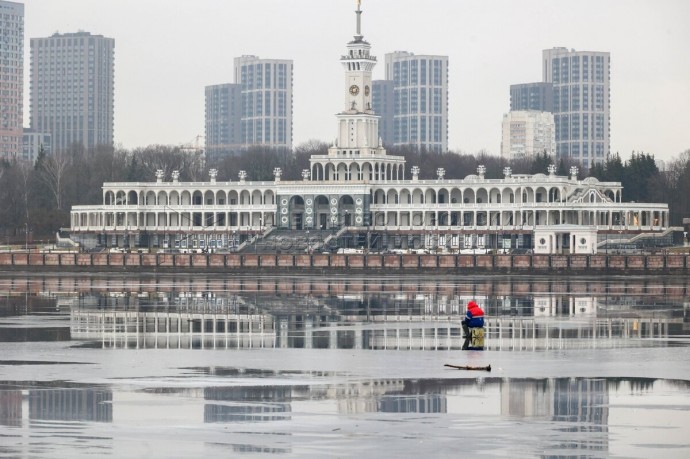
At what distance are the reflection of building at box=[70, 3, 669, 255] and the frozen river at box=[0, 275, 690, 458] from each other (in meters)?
86.4

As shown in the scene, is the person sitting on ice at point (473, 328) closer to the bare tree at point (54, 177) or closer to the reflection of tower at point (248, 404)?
the reflection of tower at point (248, 404)

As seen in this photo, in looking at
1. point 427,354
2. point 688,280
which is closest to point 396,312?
point 427,354

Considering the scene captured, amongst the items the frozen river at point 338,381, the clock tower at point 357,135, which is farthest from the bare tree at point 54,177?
the frozen river at point 338,381

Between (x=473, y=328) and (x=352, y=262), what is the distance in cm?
8455

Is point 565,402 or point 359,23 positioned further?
point 359,23

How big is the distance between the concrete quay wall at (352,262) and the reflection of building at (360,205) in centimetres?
2475

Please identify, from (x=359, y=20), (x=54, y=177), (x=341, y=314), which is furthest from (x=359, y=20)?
(x=341, y=314)

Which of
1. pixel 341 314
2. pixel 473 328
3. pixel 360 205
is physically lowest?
pixel 341 314

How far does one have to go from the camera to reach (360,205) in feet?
531

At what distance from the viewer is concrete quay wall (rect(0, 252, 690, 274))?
126 metres

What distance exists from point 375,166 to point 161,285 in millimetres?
73186

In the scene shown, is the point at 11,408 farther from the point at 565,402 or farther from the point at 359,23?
the point at 359,23

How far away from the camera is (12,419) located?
3091 centimetres

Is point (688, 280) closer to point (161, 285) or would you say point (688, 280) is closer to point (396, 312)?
point (161, 285)
